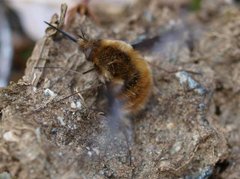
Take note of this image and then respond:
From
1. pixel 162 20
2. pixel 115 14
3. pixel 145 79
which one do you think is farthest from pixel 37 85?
pixel 115 14

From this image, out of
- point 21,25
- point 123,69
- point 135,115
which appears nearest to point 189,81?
point 135,115

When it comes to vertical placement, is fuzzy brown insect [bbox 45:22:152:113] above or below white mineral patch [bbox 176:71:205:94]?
above

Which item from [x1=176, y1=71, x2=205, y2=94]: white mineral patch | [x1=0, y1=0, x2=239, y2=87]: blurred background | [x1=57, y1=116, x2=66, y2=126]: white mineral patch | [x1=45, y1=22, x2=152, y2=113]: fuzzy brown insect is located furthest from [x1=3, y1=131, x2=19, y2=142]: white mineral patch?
[x1=0, y1=0, x2=239, y2=87]: blurred background

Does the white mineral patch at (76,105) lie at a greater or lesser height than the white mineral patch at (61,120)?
lesser

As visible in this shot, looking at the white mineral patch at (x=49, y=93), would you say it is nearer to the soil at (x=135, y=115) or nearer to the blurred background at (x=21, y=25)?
the soil at (x=135, y=115)

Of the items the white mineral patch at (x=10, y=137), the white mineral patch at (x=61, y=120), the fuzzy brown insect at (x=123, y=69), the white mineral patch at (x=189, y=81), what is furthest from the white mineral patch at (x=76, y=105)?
the white mineral patch at (x=189, y=81)

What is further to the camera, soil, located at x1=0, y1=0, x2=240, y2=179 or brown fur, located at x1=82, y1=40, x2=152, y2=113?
brown fur, located at x1=82, y1=40, x2=152, y2=113

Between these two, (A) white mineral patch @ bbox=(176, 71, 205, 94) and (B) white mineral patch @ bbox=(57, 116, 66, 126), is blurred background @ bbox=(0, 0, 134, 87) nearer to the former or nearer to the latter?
(A) white mineral patch @ bbox=(176, 71, 205, 94)

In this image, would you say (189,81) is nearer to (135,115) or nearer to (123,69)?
(135,115)
